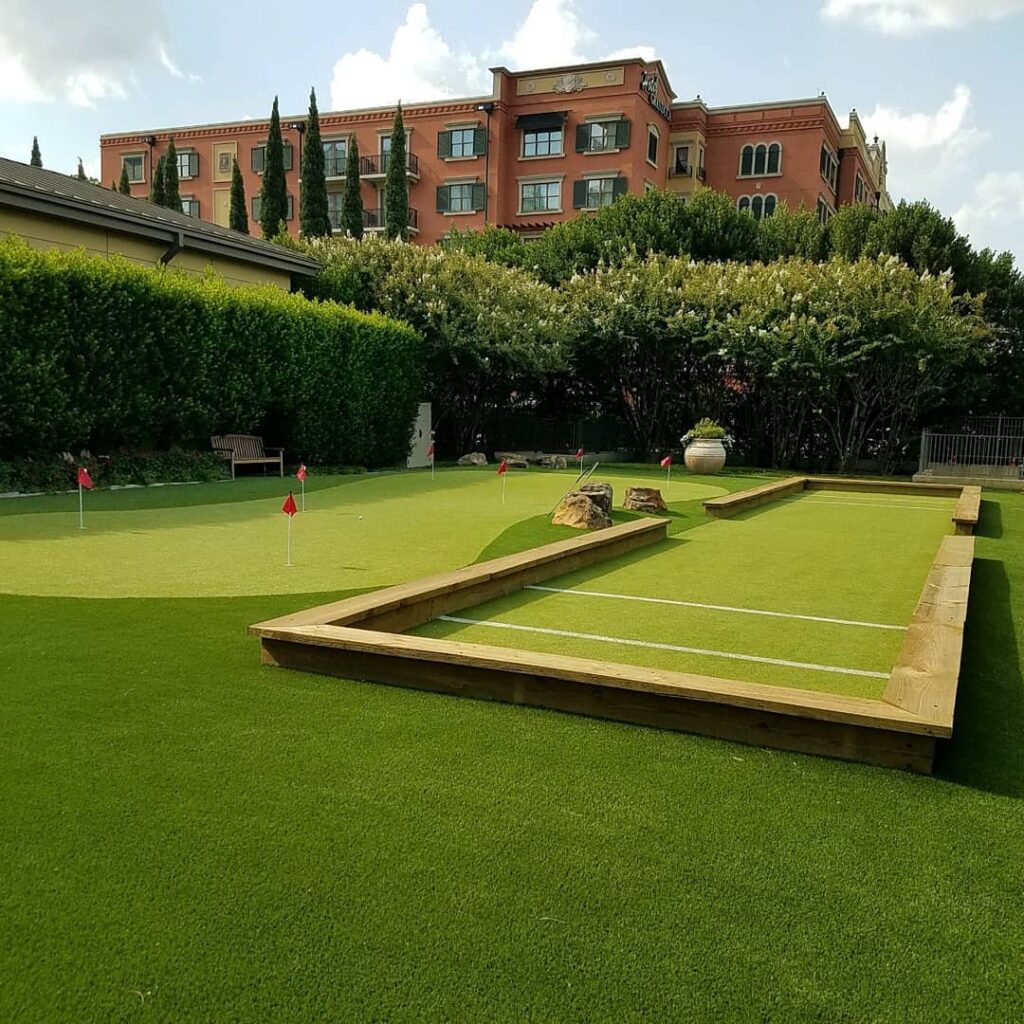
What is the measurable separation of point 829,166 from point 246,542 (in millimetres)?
47857

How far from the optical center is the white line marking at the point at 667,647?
4.63 m

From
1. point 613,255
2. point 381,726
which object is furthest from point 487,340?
point 381,726

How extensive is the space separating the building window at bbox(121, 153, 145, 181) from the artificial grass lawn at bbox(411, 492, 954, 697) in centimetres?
5570

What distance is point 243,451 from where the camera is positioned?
17.4 metres

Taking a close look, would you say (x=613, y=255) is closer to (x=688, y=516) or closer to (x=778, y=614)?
(x=688, y=516)

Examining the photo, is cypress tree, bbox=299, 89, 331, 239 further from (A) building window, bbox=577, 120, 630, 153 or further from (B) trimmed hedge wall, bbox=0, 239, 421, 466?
(B) trimmed hedge wall, bbox=0, 239, 421, 466

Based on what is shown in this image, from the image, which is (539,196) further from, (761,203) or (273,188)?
(273,188)

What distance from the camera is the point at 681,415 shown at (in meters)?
27.8

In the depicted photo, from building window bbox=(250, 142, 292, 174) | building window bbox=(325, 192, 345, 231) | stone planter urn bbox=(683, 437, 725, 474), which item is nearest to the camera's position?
stone planter urn bbox=(683, 437, 725, 474)

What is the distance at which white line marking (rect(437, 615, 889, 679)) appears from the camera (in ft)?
15.2

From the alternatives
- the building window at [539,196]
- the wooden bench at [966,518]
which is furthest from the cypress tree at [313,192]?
the wooden bench at [966,518]

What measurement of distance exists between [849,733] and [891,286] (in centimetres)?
2165

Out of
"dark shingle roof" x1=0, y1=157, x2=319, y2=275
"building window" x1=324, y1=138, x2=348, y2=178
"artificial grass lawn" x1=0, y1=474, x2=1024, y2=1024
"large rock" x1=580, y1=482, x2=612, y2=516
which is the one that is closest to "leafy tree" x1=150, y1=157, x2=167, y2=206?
"building window" x1=324, y1=138, x2=348, y2=178

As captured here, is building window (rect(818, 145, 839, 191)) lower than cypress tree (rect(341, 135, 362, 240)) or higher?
higher
